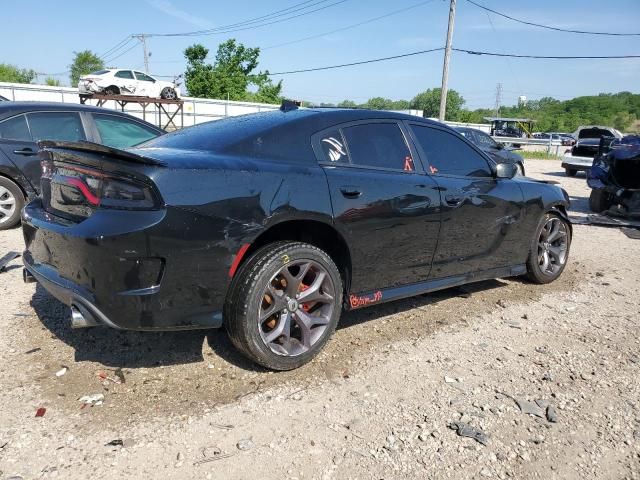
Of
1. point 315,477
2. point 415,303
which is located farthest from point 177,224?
point 415,303

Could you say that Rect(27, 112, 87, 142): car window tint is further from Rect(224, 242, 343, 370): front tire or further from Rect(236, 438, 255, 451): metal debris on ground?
Rect(236, 438, 255, 451): metal debris on ground

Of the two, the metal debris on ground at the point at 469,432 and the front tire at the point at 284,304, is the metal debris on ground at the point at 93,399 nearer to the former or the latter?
the front tire at the point at 284,304

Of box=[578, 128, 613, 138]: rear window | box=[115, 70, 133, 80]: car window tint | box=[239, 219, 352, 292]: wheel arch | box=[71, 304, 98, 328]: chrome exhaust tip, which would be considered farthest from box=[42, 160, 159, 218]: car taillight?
box=[115, 70, 133, 80]: car window tint

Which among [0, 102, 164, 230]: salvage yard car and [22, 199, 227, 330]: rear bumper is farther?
[0, 102, 164, 230]: salvage yard car

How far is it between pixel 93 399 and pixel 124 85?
84.2 feet

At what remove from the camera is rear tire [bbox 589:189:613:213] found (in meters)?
9.56

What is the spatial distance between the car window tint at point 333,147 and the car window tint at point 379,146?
6 cm

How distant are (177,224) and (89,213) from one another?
0.52 m

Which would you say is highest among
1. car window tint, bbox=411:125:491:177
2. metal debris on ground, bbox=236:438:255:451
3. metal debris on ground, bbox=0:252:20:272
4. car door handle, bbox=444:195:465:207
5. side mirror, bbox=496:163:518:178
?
car window tint, bbox=411:125:491:177

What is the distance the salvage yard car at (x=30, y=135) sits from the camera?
620cm

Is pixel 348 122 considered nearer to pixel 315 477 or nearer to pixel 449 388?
pixel 449 388

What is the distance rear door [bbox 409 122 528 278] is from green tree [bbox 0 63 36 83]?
72.1 meters

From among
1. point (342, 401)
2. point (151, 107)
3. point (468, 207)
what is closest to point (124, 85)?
point (151, 107)

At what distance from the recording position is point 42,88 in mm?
27422
